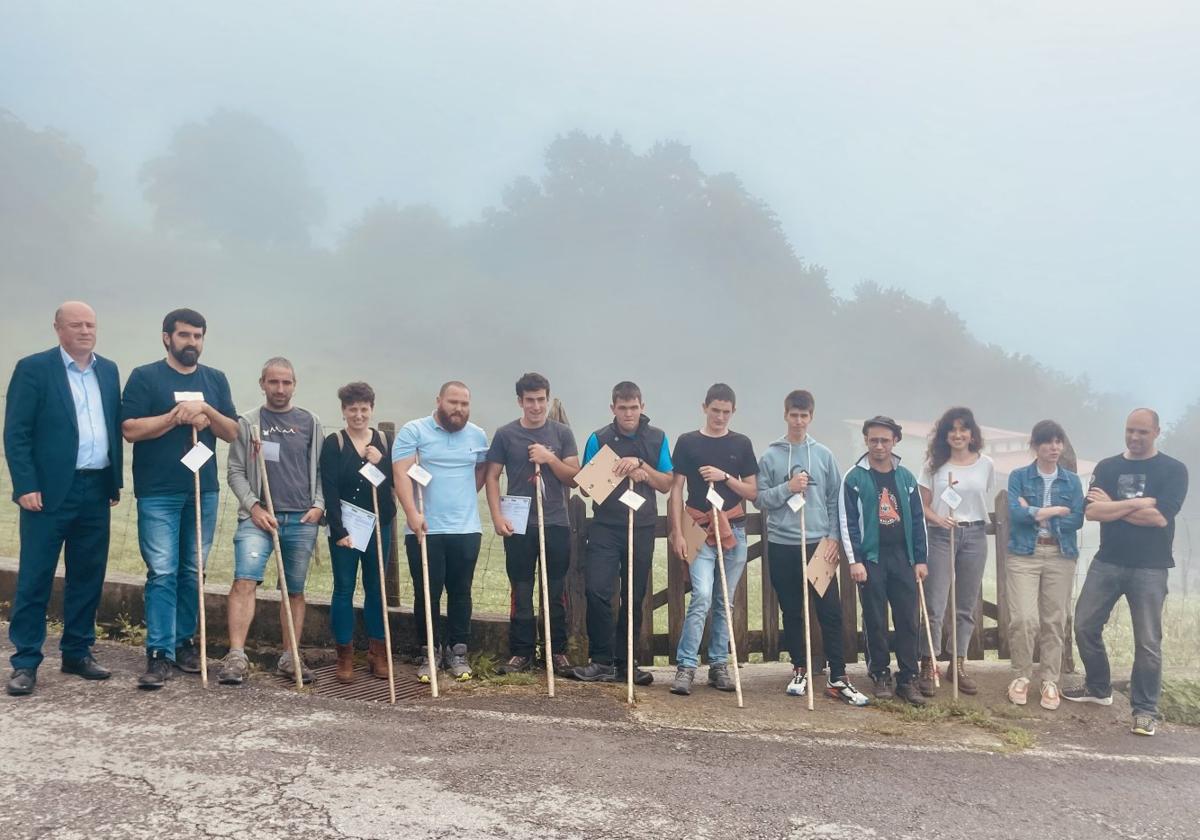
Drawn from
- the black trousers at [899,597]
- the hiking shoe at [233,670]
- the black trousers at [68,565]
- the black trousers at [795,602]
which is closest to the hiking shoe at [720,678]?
the black trousers at [795,602]

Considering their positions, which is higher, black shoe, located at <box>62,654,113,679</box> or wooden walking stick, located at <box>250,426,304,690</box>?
wooden walking stick, located at <box>250,426,304,690</box>

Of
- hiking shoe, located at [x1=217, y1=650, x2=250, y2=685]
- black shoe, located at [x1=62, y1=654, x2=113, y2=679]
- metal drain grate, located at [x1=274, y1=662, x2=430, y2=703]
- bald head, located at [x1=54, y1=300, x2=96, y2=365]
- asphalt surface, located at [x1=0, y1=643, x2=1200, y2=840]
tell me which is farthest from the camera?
metal drain grate, located at [x1=274, y1=662, x2=430, y2=703]

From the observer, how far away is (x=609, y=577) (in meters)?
5.96

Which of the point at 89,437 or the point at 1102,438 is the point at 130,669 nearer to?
the point at 89,437

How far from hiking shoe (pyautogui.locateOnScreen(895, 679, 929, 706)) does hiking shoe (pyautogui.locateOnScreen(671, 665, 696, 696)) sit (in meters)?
1.48

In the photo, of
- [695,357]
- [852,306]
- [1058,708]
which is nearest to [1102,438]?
[852,306]

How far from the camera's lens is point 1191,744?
18.0ft

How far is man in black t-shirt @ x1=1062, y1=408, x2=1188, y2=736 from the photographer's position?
570cm

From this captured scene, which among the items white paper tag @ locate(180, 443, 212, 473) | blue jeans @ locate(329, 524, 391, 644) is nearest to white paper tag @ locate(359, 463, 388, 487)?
blue jeans @ locate(329, 524, 391, 644)

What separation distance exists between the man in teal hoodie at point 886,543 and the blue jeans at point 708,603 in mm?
778

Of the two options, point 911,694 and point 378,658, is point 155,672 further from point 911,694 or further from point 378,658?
point 911,694

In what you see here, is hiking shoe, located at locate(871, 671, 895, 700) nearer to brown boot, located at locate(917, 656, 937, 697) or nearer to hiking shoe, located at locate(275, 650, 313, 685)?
brown boot, located at locate(917, 656, 937, 697)

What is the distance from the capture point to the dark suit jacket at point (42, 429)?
4.77 meters

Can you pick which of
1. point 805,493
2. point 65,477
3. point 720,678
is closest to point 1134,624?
point 805,493
